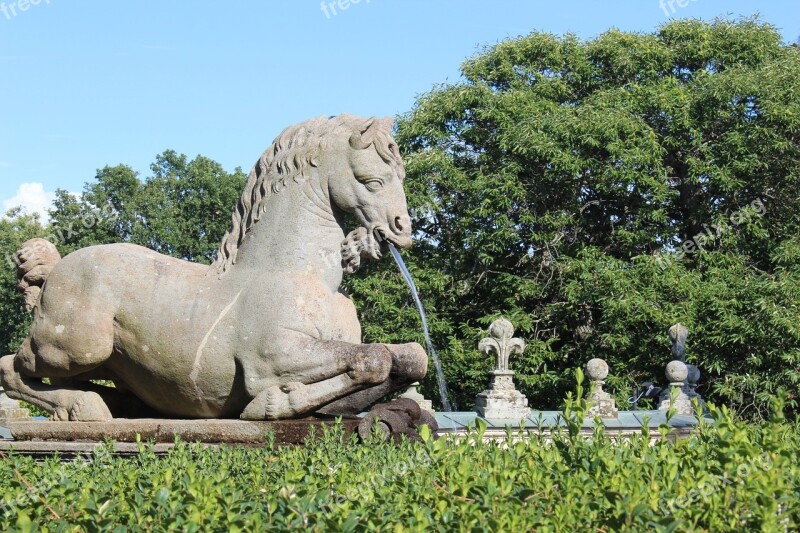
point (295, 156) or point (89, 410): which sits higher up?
point (295, 156)

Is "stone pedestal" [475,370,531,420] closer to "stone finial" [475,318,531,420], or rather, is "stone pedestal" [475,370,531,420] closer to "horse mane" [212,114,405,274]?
"stone finial" [475,318,531,420]

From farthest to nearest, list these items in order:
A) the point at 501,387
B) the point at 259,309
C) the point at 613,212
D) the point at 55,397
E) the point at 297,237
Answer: the point at 613,212
the point at 501,387
the point at 55,397
the point at 297,237
the point at 259,309

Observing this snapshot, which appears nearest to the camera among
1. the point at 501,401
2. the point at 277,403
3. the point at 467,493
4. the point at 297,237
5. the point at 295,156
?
the point at 467,493

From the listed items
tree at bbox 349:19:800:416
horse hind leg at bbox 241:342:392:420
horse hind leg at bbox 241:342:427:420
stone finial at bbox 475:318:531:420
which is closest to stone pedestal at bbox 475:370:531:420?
stone finial at bbox 475:318:531:420

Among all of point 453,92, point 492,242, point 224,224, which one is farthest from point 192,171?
point 492,242

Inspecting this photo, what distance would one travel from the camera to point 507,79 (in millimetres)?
24156

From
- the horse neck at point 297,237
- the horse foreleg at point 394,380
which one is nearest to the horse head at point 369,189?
the horse neck at point 297,237

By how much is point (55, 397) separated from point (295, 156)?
216 cm

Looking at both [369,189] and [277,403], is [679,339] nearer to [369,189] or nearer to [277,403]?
[369,189]

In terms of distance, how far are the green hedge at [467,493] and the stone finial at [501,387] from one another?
11.7 metres

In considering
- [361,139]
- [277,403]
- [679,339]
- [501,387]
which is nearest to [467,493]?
[277,403]

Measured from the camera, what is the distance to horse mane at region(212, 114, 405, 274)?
587 cm

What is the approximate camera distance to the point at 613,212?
75.3 feet

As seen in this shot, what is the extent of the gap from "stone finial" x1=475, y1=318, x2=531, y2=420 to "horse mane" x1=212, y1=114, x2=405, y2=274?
10.0 m
